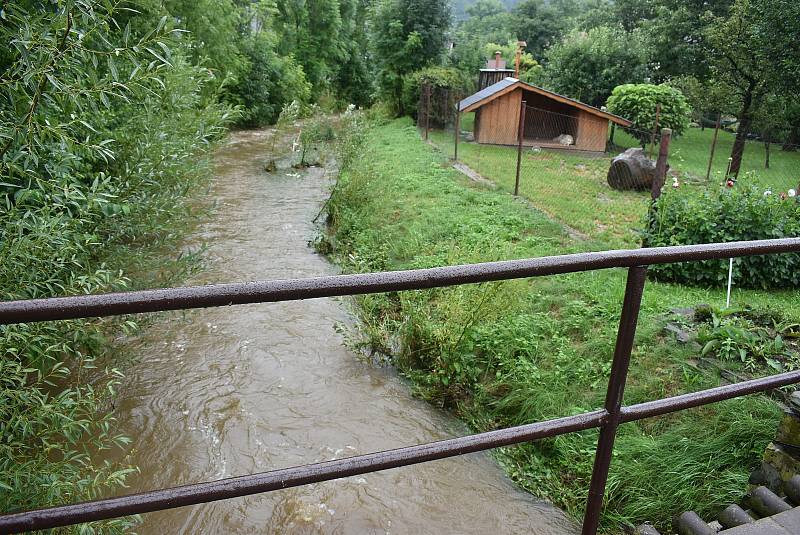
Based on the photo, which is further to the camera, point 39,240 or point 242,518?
point 242,518

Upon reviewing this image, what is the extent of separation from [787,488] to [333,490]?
2640 millimetres

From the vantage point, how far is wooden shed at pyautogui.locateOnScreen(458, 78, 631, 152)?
18516mm

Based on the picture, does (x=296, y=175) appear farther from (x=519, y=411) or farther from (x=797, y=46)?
(x=797, y=46)

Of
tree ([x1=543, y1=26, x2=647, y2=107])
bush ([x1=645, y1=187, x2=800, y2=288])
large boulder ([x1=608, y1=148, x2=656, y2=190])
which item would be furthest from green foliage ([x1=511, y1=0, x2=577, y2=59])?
bush ([x1=645, y1=187, x2=800, y2=288])

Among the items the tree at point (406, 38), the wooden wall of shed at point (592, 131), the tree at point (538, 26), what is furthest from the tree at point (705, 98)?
the tree at point (538, 26)

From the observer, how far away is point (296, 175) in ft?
48.5

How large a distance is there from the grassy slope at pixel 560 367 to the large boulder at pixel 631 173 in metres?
5.36

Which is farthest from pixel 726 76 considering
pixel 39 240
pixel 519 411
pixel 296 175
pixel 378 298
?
pixel 39 240

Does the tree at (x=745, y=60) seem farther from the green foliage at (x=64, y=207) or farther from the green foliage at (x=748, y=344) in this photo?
the green foliage at (x=64, y=207)

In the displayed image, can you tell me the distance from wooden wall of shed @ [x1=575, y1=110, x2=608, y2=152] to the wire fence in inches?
1.2

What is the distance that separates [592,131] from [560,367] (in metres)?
15.5

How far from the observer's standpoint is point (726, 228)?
684cm

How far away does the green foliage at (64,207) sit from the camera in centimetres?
248

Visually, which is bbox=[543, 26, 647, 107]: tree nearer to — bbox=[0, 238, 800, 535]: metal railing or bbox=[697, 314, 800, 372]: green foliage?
bbox=[697, 314, 800, 372]: green foliage
